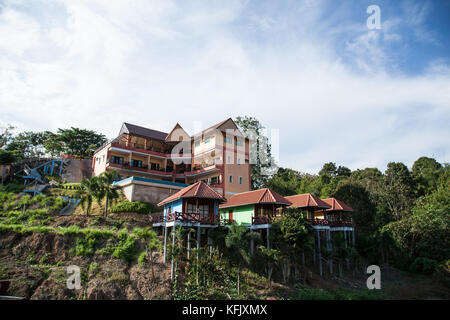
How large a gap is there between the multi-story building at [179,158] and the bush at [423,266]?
21414 mm

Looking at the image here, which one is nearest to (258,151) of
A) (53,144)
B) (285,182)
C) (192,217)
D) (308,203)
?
(285,182)

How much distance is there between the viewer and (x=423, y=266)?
34.2 meters

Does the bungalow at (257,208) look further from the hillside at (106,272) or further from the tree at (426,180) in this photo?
the tree at (426,180)

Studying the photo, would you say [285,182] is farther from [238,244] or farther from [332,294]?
[238,244]

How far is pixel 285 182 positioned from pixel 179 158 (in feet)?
80.3

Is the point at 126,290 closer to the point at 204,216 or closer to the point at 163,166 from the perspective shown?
Result: the point at 204,216

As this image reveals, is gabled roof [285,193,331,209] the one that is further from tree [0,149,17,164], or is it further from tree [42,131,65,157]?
tree [42,131,65,157]

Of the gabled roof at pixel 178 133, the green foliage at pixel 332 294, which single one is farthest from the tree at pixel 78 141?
the green foliage at pixel 332 294

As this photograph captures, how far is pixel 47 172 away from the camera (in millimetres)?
46688

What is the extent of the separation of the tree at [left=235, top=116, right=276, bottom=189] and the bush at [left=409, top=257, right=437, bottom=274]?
24.8m

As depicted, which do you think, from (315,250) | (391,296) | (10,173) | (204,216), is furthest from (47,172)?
(391,296)

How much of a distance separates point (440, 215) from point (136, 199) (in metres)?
36.1

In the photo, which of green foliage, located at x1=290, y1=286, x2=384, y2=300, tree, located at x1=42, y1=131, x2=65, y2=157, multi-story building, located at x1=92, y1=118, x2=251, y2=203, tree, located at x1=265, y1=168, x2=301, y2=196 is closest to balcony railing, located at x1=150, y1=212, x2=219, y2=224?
green foliage, located at x1=290, y1=286, x2=384, y2=300

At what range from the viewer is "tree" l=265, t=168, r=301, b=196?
53312mm
